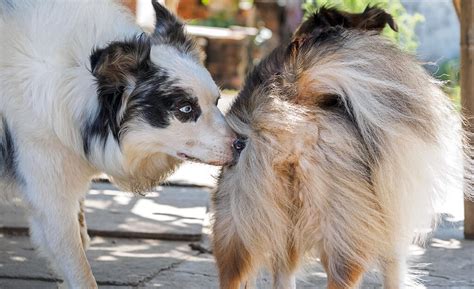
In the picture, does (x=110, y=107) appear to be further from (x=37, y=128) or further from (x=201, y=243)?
(x=201, y=243)

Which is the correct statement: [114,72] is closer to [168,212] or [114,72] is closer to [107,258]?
[107,258]

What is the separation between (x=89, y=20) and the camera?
14.4ft

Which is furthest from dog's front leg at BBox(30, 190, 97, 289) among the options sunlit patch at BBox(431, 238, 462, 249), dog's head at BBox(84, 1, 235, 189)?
sunlit patch at BBox(431, 238, 462, 249)

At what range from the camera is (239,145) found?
12.7ft

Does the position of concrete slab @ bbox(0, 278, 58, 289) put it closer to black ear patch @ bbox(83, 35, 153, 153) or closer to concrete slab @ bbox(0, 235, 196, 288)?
concrete slab @ bbox(0, 235, 196, 288)

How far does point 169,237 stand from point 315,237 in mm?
2560

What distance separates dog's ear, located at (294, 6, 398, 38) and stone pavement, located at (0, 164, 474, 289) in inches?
42.7

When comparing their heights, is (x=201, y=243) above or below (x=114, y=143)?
below

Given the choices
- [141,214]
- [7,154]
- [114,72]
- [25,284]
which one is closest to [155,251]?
[141,214]

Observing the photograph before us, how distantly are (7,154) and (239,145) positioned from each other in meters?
1.17

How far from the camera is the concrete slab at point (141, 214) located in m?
6.06

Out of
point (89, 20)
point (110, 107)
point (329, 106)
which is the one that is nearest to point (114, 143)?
point (110, 107)

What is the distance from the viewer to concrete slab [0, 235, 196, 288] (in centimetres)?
497

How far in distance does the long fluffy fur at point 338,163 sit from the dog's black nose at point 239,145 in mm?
45
